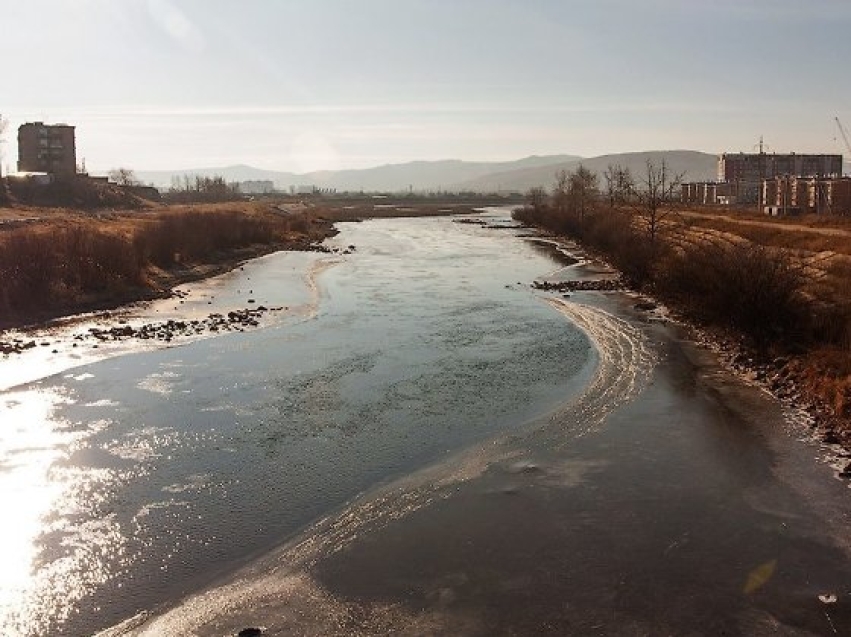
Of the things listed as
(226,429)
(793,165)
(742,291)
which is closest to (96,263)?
(226,429)

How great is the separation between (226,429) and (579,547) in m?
9.09

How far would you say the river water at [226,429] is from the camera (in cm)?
1141

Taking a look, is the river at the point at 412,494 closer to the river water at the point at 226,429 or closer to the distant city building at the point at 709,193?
the river water at the point at 226,429

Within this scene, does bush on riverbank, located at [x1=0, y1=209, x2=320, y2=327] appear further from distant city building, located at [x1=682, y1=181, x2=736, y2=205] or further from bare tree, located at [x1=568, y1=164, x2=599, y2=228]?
distant city building, located at [x1=682, y1=181, x2=736, y2=205]

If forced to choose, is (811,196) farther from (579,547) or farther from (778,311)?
(579,547)

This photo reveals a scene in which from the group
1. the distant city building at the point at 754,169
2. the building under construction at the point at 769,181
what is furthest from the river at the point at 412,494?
the distant city building at the point at 754,169

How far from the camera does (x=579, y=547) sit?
11.7 meters

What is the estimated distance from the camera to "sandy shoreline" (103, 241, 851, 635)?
32.2 feet

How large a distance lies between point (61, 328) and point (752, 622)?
27647 millimetres

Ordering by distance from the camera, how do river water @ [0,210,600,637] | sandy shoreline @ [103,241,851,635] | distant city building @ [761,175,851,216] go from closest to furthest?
sandy shoreline @ [103,241,851,635], river water @ [0,210,600,637], distant city building @ [761,175,851,216]

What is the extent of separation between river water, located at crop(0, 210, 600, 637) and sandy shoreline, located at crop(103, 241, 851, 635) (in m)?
0.96

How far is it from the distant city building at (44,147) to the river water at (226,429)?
86035mm

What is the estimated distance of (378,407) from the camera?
1930 cm

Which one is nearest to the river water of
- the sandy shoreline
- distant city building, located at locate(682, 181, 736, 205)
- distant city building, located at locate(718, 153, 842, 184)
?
the sandy shoreline
